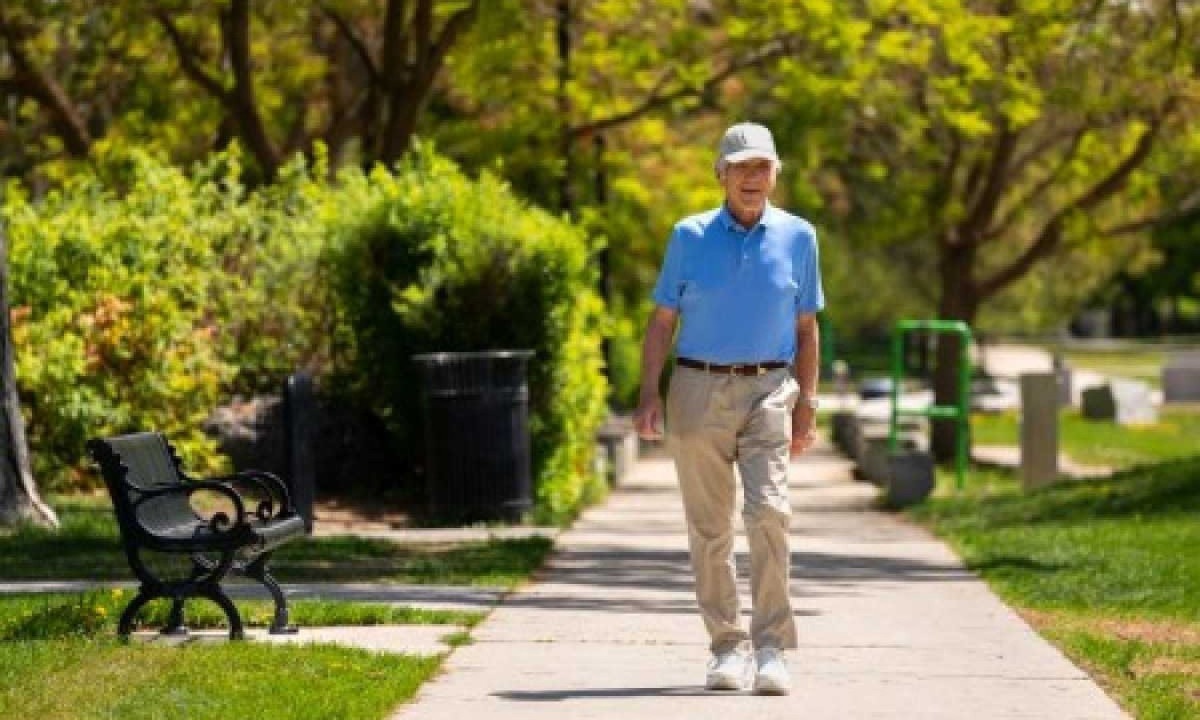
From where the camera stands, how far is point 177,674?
10.9 m

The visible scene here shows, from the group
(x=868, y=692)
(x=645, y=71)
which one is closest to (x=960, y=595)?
(x=868, y=692)

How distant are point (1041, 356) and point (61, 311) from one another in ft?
233

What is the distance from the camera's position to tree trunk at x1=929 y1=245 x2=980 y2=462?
3559 cm

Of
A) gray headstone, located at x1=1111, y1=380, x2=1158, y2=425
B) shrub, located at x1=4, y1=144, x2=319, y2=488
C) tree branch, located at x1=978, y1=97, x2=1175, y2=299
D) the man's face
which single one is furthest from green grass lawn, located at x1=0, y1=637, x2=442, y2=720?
gray headstone, located at x1=1111, y1=380, x2=1158, y2=425

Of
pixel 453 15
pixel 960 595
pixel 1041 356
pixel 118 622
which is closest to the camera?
pixel 118 622

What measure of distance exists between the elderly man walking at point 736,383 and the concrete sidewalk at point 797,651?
0.37m

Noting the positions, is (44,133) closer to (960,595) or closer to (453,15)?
(453,15)

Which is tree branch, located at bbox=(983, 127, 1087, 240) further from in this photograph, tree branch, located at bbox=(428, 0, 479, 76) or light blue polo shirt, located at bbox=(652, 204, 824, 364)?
light blue polo shirt, located at bbox=(652, 204, 824, 364)

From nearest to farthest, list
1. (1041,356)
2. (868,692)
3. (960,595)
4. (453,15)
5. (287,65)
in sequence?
1. (868,692)
2. (960,595)
3. (453,15)
4. (287,65)
5. (1041,356)

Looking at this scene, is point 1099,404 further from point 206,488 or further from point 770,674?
point 770,674

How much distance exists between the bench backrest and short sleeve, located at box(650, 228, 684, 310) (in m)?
2.60

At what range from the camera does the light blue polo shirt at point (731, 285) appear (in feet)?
35.7

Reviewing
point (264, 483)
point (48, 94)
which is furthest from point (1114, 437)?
point (264, 483)

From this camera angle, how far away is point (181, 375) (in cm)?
2325
